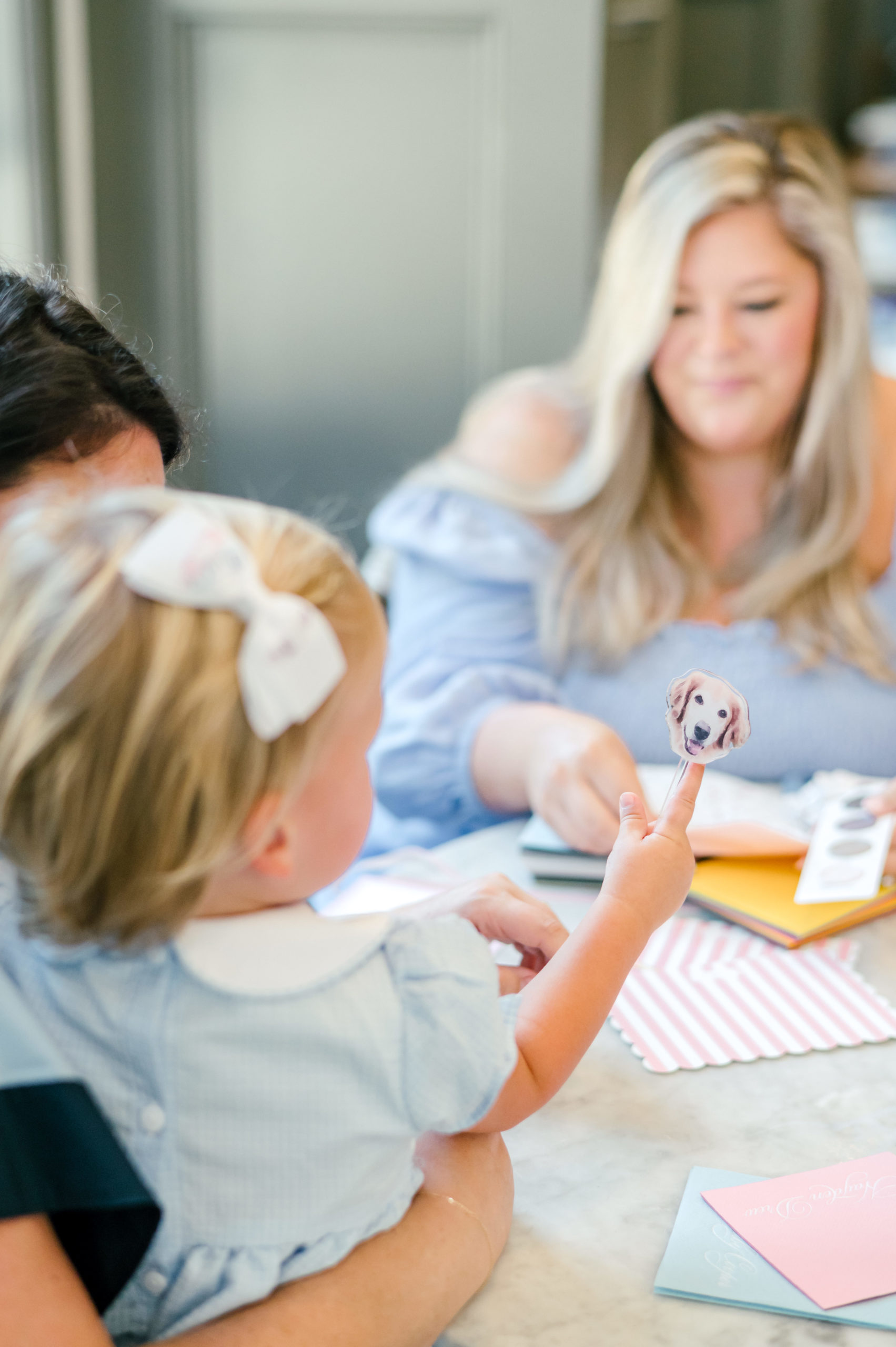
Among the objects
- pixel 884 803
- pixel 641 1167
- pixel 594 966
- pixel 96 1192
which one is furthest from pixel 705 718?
pixel 884 803

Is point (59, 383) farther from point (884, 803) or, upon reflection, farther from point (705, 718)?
point (884, 803)

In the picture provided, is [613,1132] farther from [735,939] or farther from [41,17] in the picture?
[41,17]

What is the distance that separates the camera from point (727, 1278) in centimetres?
68

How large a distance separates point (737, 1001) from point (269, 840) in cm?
54

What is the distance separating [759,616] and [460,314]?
1109 mm

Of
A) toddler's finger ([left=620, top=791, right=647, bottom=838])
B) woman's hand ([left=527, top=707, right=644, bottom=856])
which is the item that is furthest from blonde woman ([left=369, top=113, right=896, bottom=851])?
toddler's finger ([left=620, top=791, right=647, bottom=838])

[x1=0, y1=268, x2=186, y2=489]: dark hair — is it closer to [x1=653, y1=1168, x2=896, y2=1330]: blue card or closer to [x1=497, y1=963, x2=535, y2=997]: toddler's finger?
[x1=497, y1=963, x2=535, y2=997]: toddler's finger

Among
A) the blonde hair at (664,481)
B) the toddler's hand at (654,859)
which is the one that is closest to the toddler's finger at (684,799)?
the toddler's hand at (654,859)

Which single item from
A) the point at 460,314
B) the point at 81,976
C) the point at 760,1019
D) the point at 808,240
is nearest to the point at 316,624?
the point at 81,976

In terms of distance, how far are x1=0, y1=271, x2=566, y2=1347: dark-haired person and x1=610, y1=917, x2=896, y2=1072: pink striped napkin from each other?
164 millimetres

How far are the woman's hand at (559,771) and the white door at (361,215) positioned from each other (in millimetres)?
1048

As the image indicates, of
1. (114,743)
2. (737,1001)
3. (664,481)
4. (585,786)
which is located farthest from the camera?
(664,481)

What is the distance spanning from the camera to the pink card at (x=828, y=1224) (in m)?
0.67

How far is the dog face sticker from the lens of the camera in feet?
2.47
